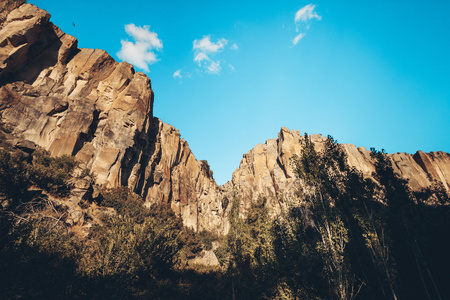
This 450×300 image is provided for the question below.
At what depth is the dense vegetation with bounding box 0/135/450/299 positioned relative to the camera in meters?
11.4

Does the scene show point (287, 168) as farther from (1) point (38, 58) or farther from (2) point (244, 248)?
(1) point (38, 58)

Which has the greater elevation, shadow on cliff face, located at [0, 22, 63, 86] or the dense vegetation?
shadow on cliff face, located at [0, 22, 63, 86]

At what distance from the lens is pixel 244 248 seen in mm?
17719

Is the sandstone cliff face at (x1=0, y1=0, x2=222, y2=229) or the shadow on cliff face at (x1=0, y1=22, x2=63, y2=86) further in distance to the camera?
the shadow on cliff face at (x1=0, y1=22, x2=63, y2=86)

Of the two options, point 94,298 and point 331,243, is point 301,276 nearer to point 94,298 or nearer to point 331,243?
point 331,243

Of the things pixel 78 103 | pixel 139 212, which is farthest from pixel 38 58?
pixel 139 212

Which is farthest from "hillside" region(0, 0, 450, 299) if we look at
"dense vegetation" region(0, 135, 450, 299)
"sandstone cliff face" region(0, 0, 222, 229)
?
"sandstone cliff face" region(0, 0, 222, 229)

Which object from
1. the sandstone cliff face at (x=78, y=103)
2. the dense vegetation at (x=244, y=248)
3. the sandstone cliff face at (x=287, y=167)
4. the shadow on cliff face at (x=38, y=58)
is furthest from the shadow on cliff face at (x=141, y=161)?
the sandstone cliff face at (x=287, y=167)

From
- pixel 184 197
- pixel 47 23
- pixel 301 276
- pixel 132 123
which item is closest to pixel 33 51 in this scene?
pixel 47 23

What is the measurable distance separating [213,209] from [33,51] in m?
55.6

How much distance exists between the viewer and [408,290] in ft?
73.3

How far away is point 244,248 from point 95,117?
1449 inches

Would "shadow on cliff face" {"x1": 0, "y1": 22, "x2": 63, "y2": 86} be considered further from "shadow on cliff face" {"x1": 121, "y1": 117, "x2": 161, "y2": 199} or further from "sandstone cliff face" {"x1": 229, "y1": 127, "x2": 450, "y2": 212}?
"sandstone cliff face" {"x1": 229, "y1": 127, "x2": 450, "y2": 212}

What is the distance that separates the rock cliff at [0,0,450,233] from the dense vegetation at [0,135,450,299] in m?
4.71
